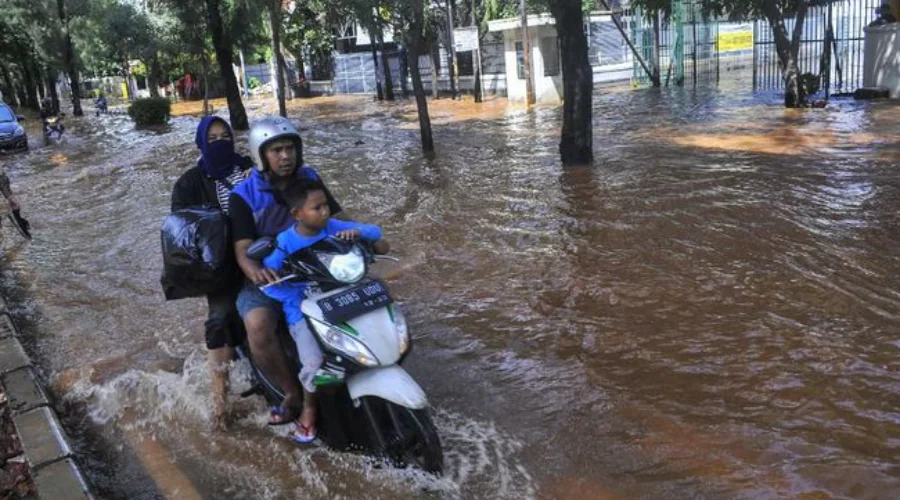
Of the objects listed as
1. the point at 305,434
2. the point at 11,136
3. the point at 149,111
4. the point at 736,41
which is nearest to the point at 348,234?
the point at 305,434

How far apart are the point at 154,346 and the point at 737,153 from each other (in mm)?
9029

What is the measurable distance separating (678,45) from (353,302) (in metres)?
22.9

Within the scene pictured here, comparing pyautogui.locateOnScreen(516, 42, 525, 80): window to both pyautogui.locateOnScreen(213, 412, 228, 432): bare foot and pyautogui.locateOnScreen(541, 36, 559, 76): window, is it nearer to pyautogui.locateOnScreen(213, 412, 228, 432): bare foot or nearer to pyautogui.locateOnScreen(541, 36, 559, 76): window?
pyautogui.locateOnScreen(541, 36, 559, 76): window

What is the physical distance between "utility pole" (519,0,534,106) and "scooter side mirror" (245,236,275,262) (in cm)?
1887

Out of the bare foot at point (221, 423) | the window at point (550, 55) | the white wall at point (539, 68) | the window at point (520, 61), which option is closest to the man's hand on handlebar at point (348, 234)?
the bare foot at point (221, 423)

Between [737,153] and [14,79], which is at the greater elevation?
[14,79]

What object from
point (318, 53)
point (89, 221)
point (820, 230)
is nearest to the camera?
point (820, 230)

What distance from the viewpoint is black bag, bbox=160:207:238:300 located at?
12.8 feet

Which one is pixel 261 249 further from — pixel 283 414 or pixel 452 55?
pixel 452 55

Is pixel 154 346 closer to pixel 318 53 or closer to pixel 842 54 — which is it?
pixel 842 54

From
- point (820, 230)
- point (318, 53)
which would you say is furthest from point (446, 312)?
point (318, 53)

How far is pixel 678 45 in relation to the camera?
24.1 meters

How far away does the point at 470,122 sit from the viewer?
19719 mm

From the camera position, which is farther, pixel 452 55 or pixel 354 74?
pixel 354 74
